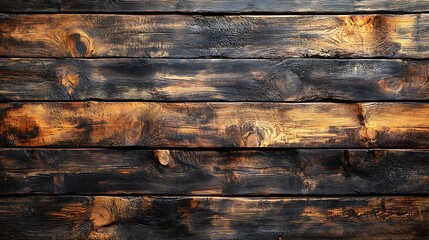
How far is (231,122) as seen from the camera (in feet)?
3.42

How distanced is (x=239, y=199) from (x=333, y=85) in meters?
0.41

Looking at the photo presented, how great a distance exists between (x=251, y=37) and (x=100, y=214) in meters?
0.65

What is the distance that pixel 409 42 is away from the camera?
1.04 meters

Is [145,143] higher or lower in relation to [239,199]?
higher

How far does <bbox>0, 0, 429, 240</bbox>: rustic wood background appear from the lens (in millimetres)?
1041

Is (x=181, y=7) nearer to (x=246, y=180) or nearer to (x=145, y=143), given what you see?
(x=145, y=143)

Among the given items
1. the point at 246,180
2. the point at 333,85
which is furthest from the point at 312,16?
the point at 246,180

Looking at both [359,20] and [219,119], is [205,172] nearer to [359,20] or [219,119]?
[219,119]

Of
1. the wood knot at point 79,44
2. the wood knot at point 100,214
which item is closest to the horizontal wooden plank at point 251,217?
the wood knot at point 100,214

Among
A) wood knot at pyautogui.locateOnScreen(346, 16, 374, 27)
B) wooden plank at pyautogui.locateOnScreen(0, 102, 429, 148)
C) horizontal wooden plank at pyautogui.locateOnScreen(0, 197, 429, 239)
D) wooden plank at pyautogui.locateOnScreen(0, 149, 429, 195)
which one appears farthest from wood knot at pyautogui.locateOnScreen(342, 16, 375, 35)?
horizontal wooden plank at pyautogui.locateOnScreen(0, 197, 429, 239)

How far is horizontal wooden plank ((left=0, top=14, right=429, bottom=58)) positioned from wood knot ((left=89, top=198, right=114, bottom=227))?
1.36ft

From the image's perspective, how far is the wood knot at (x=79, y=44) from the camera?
41.2 inches

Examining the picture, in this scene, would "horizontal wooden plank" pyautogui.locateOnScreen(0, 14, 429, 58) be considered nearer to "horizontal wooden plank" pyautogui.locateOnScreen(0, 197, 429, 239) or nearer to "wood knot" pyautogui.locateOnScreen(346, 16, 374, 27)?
"wood knot" pyautogui.locateOnScreen(346, 16, 374, 27)

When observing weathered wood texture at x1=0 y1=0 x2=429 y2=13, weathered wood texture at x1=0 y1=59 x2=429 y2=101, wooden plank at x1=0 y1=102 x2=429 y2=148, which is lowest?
wooden plank at x1=0 y1=102 x2=429 y2=148
